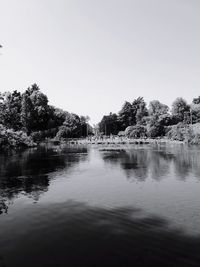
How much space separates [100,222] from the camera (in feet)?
60.3

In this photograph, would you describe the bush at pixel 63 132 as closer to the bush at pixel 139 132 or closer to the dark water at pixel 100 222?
the bush at pixel 139 132

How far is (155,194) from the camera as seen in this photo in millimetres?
25953

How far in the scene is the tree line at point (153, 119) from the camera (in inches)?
4847

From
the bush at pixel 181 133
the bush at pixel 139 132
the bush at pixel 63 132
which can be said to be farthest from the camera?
the bush at pixel 139 132

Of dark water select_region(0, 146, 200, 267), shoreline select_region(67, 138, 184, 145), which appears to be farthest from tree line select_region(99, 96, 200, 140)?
dark water select_region(0, 146, 200, 267)

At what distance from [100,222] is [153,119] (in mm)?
114052

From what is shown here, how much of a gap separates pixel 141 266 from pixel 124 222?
5.78 metres

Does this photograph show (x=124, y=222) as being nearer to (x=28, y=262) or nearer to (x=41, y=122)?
(x=28, y=262)

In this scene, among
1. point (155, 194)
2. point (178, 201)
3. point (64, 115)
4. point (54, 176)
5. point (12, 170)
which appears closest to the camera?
point (178, 201)

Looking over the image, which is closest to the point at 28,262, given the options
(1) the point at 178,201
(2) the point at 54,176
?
(1) the point at 178,201

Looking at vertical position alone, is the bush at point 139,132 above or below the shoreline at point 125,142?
above

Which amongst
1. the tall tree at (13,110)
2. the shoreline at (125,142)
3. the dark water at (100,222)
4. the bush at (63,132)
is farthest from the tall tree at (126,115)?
the dark water at (100,222)

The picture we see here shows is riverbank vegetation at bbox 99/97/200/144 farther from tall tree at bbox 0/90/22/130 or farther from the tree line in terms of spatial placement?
tall tree at bbox 0/90/22/130

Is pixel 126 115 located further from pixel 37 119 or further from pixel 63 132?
pixel 37 119
